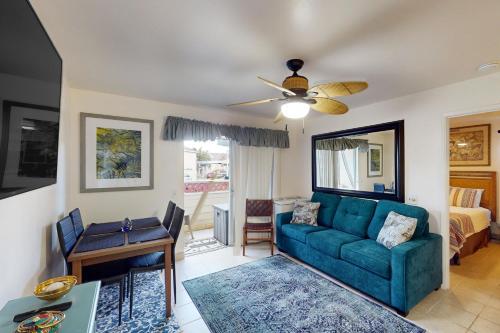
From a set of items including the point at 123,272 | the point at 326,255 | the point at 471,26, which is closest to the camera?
the point at 471,26

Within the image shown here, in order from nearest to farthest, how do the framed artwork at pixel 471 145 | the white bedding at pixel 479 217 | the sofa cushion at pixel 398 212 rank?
the sofa cushion at pixel 398 212 → the white bedding at pixel 479 217 → the framed artwork at pixel 471 145

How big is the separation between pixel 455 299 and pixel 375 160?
1837mm

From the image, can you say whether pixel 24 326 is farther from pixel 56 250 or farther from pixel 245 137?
pixel 245 137

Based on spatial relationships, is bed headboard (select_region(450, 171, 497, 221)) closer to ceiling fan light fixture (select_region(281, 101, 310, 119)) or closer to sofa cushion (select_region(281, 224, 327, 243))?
sofa cushion (select_region(281, 224, 327, 243))

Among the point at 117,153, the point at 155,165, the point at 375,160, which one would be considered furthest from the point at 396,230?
the point at 117,153

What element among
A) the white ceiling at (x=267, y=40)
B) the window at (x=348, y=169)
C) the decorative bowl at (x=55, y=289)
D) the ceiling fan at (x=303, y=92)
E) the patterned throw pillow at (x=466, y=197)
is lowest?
the decorative bowl at (x=55, y=289)

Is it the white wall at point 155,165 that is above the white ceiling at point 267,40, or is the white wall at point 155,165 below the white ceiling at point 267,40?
below

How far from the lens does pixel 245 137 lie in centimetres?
396

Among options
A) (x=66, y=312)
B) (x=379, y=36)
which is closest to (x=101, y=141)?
(x=66, y=312)

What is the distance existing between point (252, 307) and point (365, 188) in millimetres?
2414

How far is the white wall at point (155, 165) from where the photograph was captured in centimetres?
285

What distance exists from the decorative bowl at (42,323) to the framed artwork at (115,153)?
7.53 ft

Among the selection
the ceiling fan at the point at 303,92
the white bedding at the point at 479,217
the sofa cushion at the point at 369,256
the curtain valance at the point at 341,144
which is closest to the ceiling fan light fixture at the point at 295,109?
the ceiling fan at the point at 303,92

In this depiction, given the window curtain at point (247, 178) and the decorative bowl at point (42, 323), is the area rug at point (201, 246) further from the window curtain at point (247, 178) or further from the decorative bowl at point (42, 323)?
the decorative bowl at point (42, 323)
